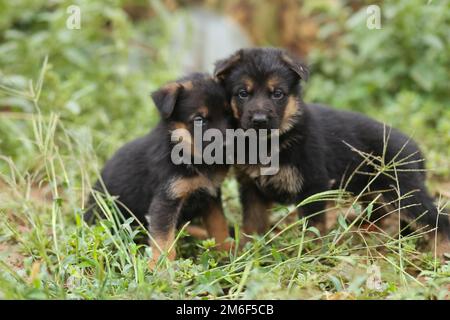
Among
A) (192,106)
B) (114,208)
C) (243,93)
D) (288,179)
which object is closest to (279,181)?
(288,179)

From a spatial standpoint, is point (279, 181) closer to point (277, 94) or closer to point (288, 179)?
point (288, 179)

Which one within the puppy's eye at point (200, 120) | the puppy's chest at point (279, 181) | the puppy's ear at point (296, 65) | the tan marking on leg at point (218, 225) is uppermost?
the puppy's ear at point (296, 65)

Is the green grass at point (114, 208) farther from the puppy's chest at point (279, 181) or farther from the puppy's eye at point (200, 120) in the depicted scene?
the puppy's eye at point (200, 120)

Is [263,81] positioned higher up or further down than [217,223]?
higher up

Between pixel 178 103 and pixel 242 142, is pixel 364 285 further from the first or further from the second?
pixel 178 103

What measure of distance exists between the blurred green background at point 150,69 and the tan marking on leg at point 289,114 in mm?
2137

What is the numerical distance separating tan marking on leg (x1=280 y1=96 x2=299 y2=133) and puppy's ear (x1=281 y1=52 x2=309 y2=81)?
9.0 inches

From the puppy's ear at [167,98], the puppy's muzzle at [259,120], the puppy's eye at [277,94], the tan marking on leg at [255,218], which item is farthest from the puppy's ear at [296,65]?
the tan marking on leg at [255,218]

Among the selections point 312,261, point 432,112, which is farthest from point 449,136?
point 312,261

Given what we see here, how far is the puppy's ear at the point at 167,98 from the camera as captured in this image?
461cm

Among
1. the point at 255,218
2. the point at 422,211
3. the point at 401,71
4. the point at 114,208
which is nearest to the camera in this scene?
the point at 114,208

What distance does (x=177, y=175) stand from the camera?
4.65 metres

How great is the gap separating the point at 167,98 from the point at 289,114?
0.91m
